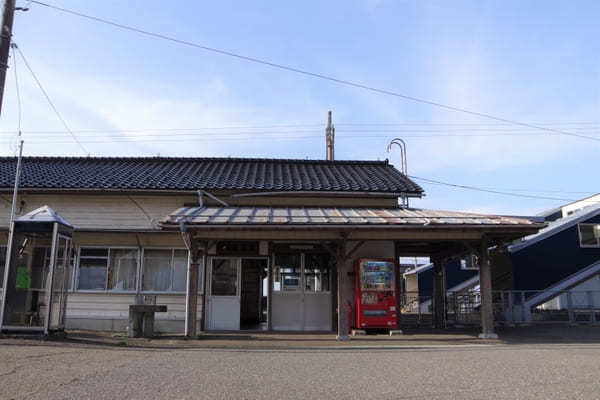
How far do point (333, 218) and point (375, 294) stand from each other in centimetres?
286

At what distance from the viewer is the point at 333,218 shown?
11.0 metres

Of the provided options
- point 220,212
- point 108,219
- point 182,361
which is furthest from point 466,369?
point 108,219

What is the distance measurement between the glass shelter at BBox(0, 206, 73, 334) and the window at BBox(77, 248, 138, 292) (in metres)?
2.24

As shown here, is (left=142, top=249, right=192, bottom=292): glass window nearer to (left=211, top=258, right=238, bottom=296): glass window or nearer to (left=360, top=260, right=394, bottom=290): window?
(left=211, top=258, right=238, bottom=296): glass window

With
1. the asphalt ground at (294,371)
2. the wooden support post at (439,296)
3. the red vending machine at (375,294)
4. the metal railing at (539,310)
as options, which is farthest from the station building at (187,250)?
the metal railing at (539,310)

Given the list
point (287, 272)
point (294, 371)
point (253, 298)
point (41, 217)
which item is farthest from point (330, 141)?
point (294, 371)

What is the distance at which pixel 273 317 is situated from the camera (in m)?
13.5

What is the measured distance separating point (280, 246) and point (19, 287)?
250 inches

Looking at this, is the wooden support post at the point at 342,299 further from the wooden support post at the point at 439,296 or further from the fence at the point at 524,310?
the fence at the point at 524,310

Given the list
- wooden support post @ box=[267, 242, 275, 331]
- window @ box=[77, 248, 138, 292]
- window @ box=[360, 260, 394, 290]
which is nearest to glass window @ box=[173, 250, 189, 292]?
window @ box=[77, 248, 138, 292]

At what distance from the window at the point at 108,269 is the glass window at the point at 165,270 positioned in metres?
0.35

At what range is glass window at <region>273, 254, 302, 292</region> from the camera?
1372 cm

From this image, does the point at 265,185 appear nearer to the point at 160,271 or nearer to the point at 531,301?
the point at 160,271

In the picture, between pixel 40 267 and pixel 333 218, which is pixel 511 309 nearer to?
pixel 333 218
